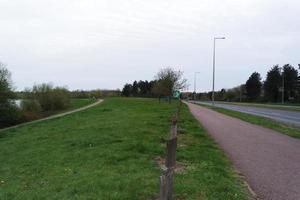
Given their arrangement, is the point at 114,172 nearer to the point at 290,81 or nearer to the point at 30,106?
the point at 30,106

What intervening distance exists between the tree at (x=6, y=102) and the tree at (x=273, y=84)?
277 ft

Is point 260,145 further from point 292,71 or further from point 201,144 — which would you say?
point 292,71

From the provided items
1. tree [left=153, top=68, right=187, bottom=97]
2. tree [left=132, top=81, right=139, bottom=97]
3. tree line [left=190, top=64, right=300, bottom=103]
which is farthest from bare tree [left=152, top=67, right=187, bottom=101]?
tree [left=132, top=81, right=139, bottom=97]

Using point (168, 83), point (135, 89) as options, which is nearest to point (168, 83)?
point (168, 83)

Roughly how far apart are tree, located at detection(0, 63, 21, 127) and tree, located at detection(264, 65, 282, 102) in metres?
84.4

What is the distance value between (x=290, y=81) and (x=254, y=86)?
72.3ft

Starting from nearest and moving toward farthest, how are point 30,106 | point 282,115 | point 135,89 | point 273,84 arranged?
point 282,115, point 30,106, point 273,84, point 135,89

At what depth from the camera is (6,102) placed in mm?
49000

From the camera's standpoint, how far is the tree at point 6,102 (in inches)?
1905

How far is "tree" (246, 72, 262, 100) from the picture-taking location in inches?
5477

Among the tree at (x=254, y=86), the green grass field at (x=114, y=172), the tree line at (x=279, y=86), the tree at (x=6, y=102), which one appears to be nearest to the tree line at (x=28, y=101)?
the tree at (x=6, y=102)

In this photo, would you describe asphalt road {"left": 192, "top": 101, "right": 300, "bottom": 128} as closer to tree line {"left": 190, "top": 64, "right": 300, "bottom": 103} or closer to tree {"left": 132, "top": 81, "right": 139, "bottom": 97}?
tree line {"left": 190, "top": 64, "right": 300, "bottom": 103}

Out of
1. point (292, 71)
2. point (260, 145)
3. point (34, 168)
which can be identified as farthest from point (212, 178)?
point (292, 71)

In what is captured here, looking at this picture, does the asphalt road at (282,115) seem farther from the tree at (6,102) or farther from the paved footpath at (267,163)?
the tree at (6,102)
